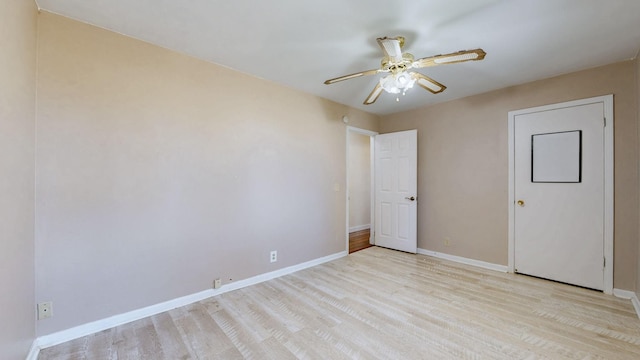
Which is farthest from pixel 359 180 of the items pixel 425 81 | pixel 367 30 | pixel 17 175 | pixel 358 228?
pixel 17 175

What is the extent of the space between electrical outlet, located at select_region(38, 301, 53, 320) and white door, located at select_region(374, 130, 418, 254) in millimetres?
4121

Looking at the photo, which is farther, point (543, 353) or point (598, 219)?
point (598, 219)

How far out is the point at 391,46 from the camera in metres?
1.88

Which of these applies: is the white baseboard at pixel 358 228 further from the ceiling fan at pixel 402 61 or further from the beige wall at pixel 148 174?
the ceiling fan at pixel 402 61

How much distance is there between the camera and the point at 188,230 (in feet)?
8.20

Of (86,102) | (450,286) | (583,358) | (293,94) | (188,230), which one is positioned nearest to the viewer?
(583,358)

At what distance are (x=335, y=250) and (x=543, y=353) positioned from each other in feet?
8.39

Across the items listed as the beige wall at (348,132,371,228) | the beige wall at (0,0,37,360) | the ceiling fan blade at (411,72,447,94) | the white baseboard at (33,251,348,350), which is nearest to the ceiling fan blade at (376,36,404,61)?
the ceiling fan blade at (411,72,447,94)

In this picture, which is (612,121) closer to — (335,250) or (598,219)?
(598,219)

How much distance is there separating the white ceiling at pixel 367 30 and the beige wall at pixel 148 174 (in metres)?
0.30

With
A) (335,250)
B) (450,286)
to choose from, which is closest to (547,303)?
(450,286)

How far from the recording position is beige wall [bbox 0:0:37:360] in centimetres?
127

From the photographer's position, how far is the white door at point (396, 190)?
417cm

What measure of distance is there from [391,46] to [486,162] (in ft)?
8.37
